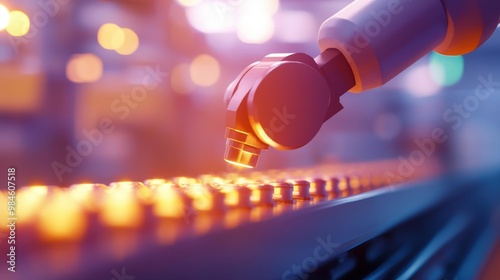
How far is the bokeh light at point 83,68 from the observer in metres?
1.90

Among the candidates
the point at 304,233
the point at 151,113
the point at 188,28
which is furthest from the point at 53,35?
the point at 304,233

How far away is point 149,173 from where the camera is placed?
74.2 inches

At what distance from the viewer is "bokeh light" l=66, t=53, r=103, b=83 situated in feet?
6.22

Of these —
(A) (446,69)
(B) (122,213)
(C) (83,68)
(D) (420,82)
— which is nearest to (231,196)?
(B) (122,213)

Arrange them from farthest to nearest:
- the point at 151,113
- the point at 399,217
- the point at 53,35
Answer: the point at 151,113 → the point at 53,35 → the point at 399,217

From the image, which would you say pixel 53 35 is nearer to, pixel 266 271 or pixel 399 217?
pixel 399 217

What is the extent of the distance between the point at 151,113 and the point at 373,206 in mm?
1617

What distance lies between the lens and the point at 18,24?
1712mm
